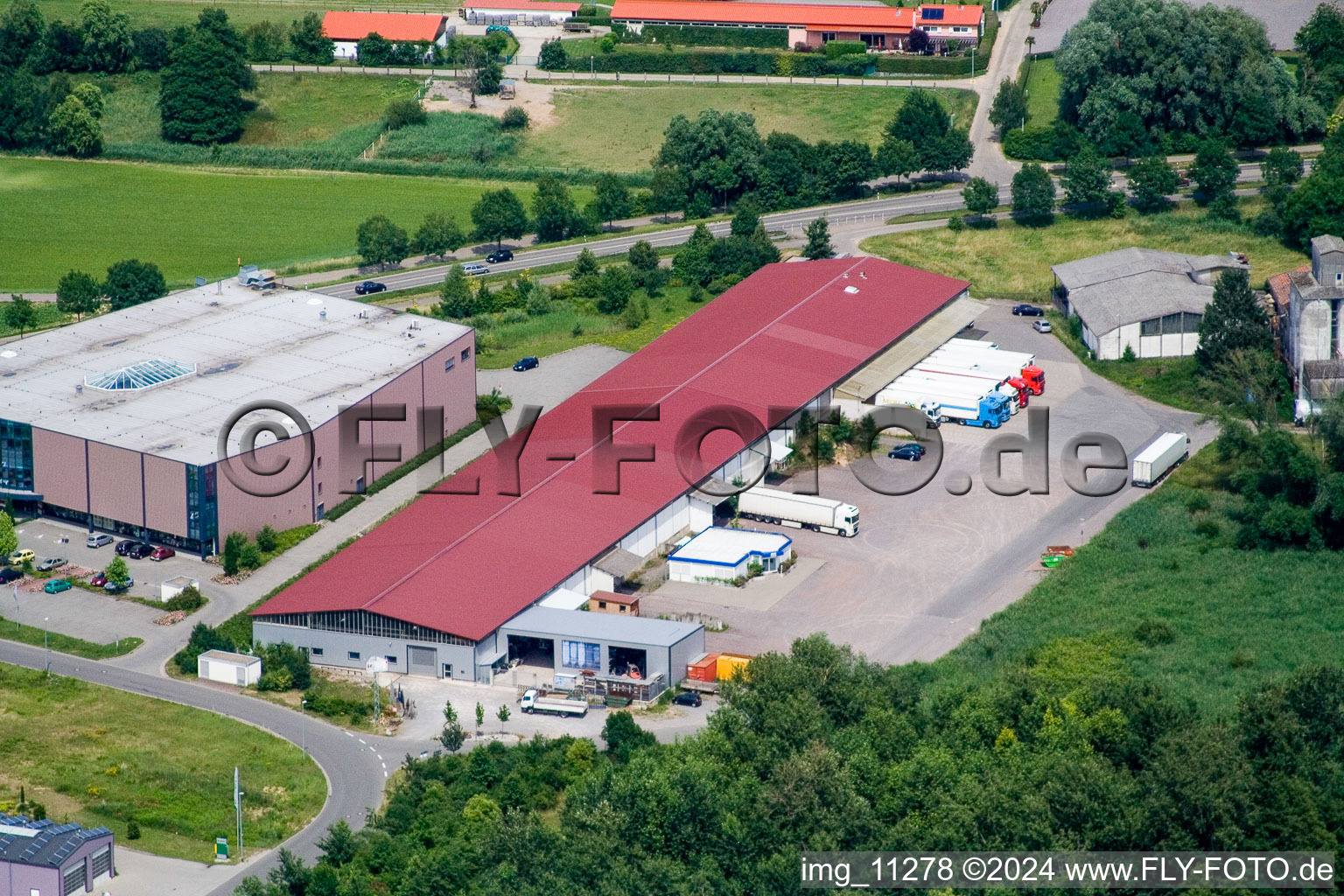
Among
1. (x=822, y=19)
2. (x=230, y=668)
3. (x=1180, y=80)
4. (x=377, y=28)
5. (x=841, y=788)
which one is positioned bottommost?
(x=230, y=668)

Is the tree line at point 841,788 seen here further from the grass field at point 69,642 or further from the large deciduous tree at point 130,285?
the large deciduous tree at point 130,285

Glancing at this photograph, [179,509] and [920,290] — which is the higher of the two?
[920,290]

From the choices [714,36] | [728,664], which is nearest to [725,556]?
[728,664]

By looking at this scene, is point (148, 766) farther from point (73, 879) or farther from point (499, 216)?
point (499, 216)

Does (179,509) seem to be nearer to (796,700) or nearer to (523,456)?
(523,456)

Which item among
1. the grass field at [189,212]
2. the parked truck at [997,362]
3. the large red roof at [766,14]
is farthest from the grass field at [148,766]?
the large red roof at [766,14]

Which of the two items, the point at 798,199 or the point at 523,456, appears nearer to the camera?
the point at 523,456

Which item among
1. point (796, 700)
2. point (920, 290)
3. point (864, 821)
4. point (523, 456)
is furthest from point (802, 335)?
point (864, 821)
